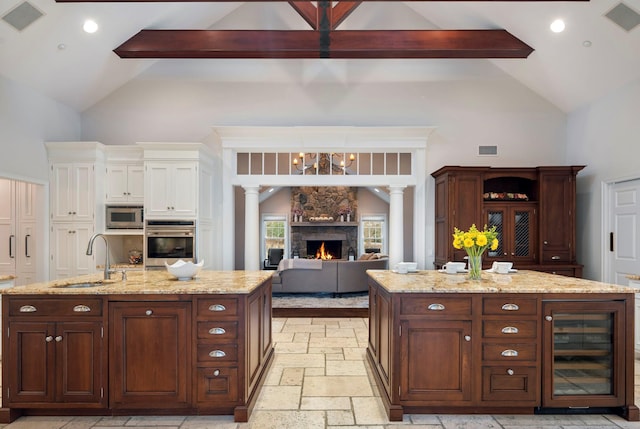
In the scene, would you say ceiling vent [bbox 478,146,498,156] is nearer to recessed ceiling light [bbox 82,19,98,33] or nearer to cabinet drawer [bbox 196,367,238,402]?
cabinet drawer [bbox 196,367,238,402]

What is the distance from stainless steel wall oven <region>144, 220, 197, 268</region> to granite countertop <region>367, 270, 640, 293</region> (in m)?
3.14

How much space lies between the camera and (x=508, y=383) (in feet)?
8.81

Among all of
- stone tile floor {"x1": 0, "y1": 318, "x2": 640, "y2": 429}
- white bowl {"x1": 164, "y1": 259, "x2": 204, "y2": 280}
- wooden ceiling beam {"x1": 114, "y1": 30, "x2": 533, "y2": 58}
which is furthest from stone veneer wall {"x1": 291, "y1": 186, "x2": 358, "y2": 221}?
white bowl {"x1": 164, "y1": 259, "x2": 204, "y2": 280}

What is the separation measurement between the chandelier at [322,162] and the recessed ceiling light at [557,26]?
3.19m

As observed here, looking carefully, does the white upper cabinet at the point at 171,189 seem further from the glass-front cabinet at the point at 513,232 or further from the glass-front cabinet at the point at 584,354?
the glass-front cabinet at the point at 584,354

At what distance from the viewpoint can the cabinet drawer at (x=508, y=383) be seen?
2.68 meters

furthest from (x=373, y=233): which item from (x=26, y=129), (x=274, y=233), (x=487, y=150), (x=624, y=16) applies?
(x=26, y=129)

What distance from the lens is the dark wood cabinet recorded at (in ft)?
8.59

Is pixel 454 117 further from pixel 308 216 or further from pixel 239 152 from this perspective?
pixel 308 216

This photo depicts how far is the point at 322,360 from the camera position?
3834mm

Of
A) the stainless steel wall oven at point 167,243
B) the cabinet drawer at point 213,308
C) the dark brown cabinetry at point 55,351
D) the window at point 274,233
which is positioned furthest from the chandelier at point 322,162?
the window at point 274,233

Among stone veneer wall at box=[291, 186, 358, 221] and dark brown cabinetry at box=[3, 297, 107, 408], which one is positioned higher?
stone veneer wall at box=[291, 186, 358, 221]

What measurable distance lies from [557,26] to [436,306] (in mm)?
3929

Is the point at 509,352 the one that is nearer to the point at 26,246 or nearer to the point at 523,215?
the point at 523,215
